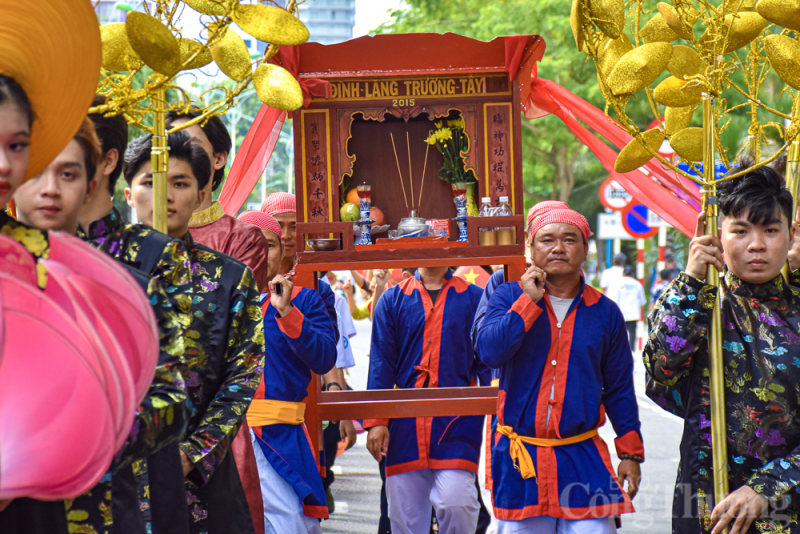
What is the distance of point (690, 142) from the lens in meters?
2.86

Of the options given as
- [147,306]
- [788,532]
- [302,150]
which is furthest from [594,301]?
[147,306]

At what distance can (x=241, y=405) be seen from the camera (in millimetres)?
2348

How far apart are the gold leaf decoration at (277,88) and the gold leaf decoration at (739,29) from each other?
1439 millimetres

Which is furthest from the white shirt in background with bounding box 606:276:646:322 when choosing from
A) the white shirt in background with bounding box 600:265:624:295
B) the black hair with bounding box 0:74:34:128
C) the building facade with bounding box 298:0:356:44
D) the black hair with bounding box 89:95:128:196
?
the building facade with bounding box 298:0:356:44

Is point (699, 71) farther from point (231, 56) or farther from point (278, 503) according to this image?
point (278, 503)

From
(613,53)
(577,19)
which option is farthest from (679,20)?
(577,19)

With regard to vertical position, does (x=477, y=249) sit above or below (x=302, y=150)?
below

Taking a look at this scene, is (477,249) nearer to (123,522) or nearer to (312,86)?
(312,86)

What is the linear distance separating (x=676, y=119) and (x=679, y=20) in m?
0.43

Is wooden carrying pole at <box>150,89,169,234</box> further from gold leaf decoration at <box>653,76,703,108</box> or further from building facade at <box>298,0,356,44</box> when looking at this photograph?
building facade at <box>298,0,356,44</box>

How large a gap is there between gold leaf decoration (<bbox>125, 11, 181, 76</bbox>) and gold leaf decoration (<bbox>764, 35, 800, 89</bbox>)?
206 centimetres

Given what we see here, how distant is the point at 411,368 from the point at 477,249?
0.98 metres

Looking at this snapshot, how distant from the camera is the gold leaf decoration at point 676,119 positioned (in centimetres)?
304

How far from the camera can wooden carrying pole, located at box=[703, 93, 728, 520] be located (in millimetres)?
2510
